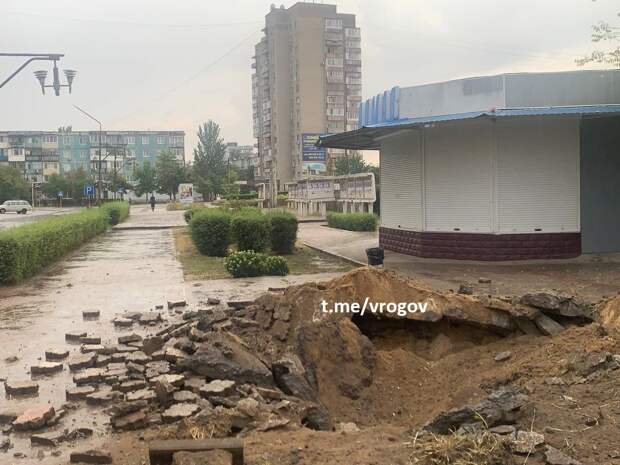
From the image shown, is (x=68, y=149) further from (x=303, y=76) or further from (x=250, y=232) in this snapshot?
(x=250, y=232)

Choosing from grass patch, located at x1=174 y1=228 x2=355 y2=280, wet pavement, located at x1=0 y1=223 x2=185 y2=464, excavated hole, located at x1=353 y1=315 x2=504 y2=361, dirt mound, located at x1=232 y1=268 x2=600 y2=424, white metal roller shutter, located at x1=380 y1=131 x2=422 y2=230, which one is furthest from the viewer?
white metal roller shutter, located at x1=380 y1=131 x2=422 y2=230

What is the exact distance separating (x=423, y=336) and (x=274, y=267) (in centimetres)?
711

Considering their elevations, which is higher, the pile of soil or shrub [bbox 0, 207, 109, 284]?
shrub [bbox 0, 207, 109, 284]

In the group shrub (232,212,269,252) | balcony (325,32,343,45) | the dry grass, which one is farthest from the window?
the dry grass

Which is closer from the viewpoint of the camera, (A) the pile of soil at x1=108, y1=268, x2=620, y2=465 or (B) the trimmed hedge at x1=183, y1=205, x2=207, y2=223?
(A) the pile of soil at x1=108, y1=268, x2=620, y2=465

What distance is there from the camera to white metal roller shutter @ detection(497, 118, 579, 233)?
47.0 feet

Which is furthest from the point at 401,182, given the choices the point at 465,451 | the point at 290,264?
the point at 465,451

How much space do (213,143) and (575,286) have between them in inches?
3134

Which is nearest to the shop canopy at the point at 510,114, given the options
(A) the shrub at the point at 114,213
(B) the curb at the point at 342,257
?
(B) the curb at the point at 342,257

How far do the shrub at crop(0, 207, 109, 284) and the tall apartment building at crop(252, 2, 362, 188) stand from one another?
5521 centimetres

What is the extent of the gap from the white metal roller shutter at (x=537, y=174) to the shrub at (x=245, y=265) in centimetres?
549

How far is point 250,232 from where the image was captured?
18.5 m

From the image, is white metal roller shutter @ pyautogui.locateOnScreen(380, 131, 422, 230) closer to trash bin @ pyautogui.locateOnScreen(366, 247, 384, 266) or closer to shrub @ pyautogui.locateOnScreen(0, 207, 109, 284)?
trash bin @ pyautogui.locateOnScreen(366, 247, 384, 266)

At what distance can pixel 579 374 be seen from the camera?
555cm
